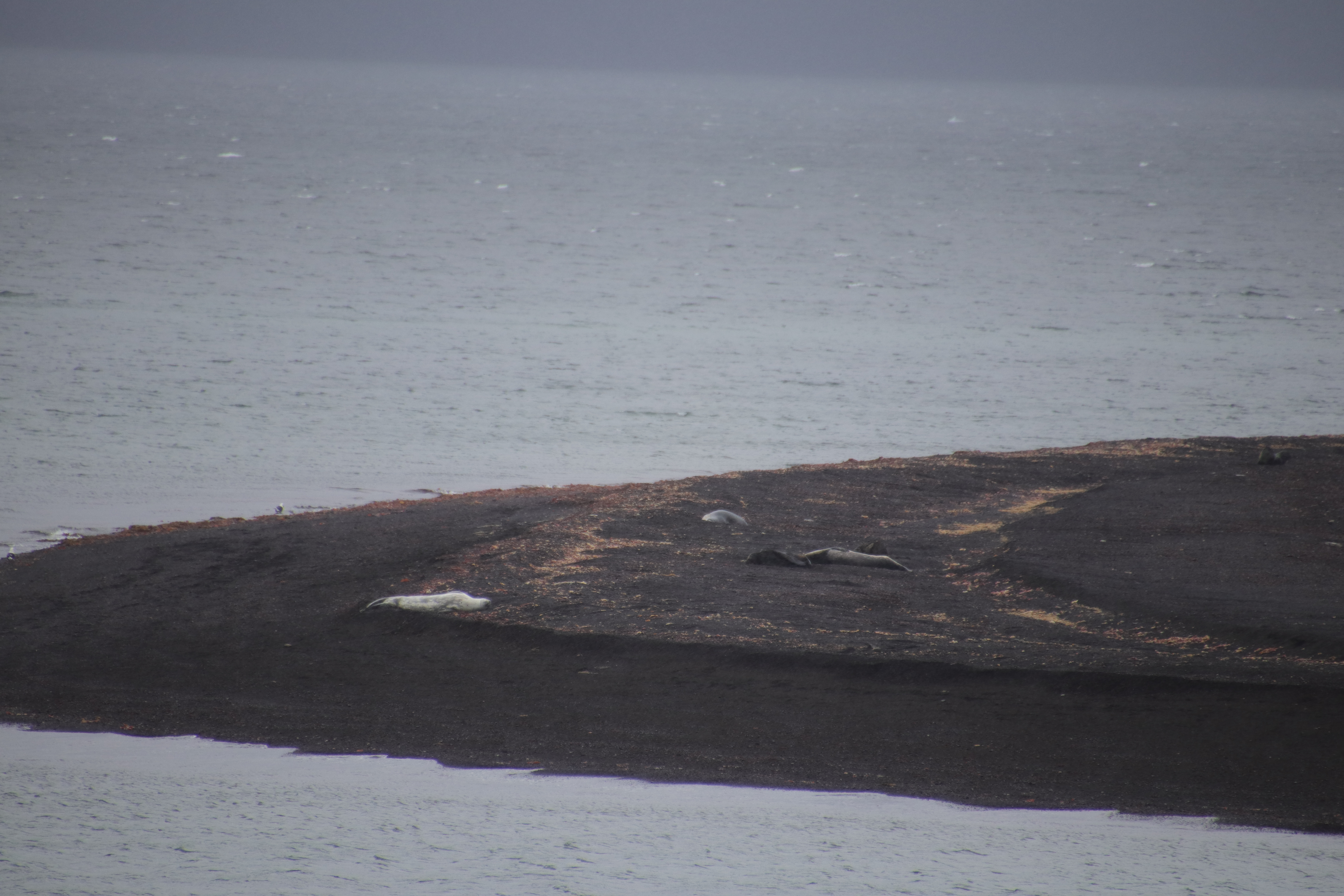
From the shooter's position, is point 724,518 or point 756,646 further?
point 724,518

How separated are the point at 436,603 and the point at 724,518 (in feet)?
10.2

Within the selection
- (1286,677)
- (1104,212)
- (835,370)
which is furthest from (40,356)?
(1104,212)

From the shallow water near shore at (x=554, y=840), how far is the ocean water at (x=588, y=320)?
6.65 meters

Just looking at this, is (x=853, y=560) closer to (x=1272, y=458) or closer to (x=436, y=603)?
(x=436, y=603)

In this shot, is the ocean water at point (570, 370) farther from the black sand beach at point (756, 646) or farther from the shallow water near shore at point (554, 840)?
the black sand beach at point (756, 646)

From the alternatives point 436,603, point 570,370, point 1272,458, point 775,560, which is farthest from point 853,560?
point 570,370

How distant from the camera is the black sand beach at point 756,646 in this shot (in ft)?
23.1

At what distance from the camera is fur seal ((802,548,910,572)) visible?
10.1 m

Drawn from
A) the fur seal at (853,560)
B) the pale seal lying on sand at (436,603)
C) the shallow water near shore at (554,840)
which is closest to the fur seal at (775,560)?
the fur seal at (853,560)

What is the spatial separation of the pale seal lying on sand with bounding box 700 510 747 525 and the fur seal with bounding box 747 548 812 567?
A: 1315 millimetres

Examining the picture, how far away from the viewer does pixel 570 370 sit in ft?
79.3

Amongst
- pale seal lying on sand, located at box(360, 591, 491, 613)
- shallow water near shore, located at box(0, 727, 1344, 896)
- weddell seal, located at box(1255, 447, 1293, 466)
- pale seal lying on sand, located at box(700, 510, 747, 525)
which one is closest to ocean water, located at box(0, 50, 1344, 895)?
shallow water near shore, located at box(0, 727, 1344, 896)

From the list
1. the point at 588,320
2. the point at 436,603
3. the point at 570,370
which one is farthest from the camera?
the point at 588,320

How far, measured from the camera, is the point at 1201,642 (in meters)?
8.27
